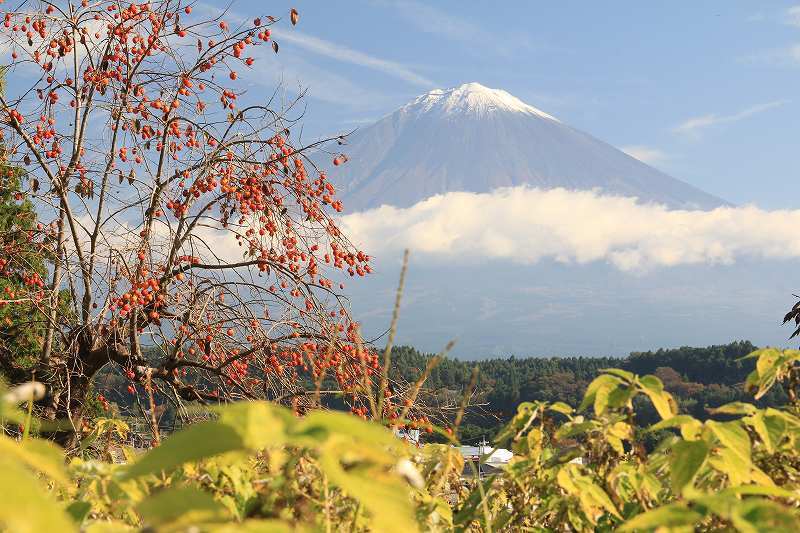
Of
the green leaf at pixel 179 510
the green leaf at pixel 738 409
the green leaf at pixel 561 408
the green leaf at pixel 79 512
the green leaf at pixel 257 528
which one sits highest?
the green leaf at pixel 738 409

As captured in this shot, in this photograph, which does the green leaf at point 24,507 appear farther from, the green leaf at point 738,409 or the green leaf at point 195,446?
the green leaf at point 738,409

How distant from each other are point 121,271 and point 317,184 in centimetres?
200

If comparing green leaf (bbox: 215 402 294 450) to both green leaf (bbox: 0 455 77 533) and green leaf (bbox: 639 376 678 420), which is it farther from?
green leaf (bbox: 639 376 678 420)

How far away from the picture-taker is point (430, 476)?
1.67 m

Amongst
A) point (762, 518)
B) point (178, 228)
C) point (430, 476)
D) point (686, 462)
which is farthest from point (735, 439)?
point (178, 228)

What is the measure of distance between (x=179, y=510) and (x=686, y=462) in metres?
0.80

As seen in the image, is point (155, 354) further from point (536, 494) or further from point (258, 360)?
point (536, 494)

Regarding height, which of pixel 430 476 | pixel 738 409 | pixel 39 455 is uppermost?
pixel 738 409

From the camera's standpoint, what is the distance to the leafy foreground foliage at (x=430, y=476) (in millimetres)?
731

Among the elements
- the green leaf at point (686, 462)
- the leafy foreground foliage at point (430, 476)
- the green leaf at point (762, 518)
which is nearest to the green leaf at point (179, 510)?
the leafy foreground foliage at point (430, 476)

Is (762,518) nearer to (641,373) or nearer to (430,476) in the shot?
(430,476)

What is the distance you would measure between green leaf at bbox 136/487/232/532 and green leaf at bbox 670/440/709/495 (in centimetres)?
73

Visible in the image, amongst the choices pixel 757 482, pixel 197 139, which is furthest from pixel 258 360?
pixel 757 482

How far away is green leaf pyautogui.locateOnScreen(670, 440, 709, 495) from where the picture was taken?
115 centimetres
